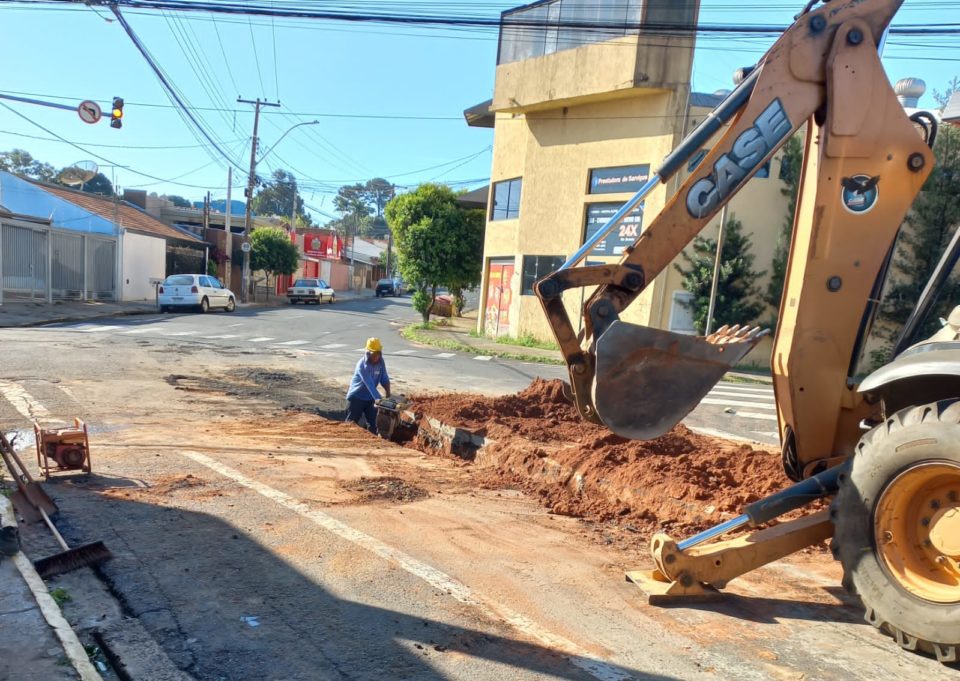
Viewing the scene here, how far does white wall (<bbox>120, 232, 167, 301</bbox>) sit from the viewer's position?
30.6 m

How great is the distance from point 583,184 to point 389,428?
14.5 m

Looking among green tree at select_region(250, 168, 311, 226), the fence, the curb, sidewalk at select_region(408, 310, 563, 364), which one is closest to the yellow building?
sidewalk at select_region(408, 310, 563, 364)

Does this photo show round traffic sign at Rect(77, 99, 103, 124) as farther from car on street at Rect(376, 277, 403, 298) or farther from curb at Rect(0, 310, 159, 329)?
car on street at Rect(376, 277, 403, 298)

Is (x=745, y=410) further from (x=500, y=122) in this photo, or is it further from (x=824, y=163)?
(x=500, y=122)

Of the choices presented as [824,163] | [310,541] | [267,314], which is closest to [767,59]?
[824,163]

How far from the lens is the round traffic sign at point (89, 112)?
16328 mm

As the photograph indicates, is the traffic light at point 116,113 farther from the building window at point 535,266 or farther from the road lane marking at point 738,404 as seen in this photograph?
the road lane marking at point 738,404

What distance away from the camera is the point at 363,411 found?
9.60 meters

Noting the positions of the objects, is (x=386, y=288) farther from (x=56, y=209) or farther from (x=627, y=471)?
(x=627, y=471)

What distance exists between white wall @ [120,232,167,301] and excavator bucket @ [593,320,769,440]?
31.3m

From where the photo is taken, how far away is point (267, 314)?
29078 millimetres

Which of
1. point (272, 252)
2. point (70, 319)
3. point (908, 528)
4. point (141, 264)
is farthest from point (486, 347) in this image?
point (272, 252)

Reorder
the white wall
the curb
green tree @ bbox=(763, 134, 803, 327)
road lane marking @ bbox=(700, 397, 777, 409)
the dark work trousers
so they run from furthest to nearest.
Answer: the white wall < green tree @ bbox=(763, 134, 803, 327) < the curb < road lane marking @ bbox=(700, 397, 777, 409) < the dark work trousers

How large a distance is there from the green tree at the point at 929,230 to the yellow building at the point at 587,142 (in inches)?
141
